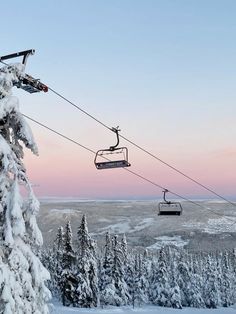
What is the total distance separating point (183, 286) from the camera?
297 ft

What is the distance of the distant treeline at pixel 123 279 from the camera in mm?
65250

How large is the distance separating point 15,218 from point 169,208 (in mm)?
14169

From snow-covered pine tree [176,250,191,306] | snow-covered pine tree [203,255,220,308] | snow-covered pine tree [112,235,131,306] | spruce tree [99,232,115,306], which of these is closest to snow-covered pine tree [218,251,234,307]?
snow-covered pine tree [203,255,220,308]

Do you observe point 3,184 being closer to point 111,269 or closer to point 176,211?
point 176,211

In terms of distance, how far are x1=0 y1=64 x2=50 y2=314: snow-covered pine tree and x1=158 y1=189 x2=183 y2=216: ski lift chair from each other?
39.4 feet

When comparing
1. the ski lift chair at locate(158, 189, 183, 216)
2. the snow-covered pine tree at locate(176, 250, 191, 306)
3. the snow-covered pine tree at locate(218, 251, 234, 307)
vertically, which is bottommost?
the snow-covered pine tree at locate(218, 251, 234, 307)

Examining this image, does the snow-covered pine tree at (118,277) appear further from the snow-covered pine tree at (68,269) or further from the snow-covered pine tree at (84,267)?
the snow-covered pine tree at (68,269)

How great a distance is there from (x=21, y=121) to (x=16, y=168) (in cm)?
145

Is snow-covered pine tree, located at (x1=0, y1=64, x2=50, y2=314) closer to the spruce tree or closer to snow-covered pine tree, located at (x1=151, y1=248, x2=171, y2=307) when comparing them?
the spruce tree

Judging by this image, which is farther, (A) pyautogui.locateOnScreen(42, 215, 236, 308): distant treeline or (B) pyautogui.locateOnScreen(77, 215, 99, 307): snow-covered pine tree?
(A) pyautogui.locateOnScreen(42, 215, 236, 308): distant treeline

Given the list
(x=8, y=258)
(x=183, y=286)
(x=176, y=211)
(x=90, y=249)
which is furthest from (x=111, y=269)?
(x=8, y=258)

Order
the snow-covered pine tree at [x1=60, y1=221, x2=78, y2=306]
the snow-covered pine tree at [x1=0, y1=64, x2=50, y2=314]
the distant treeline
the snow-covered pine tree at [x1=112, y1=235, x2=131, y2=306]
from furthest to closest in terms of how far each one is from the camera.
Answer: the snow-covered pine tree at [x1=112, y1=235, x2=131, y2=306] < the distant treeline < the snow-covered pine tree at [x1=60, y1=221, x2=78, y2=306] < the snow-covered pine tree at [x1=0, y1=64, x2=50, y2=314]

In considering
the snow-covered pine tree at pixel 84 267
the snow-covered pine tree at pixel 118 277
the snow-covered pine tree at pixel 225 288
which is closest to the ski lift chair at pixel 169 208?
the snow-covered pine tree at pixel 84 267

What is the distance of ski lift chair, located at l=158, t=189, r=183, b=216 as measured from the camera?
25750mm
